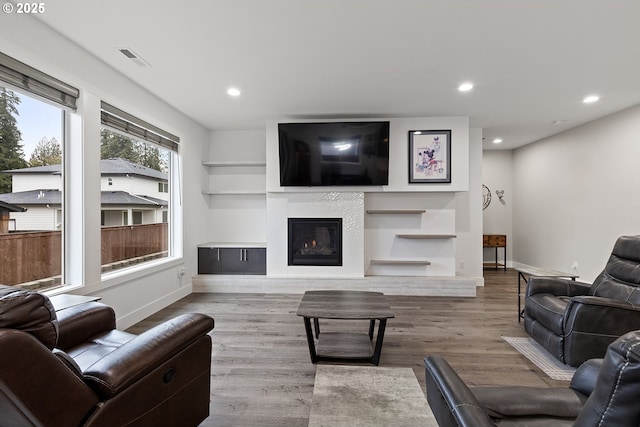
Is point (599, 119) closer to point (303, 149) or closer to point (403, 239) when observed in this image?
point (403, 239)

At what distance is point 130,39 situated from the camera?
2.53 m

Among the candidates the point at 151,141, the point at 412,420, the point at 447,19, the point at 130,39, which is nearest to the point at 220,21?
the point at 130,39

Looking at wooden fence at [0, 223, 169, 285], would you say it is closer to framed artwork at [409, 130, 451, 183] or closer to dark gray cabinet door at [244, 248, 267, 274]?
dark gray cabinet door at [244, 248, 267, 274]

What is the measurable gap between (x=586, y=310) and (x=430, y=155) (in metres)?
2.82

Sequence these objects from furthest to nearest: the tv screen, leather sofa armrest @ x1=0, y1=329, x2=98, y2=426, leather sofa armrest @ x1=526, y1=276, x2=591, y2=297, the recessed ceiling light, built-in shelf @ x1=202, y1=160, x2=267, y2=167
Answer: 1. built-in shelf @ x1=202, y1=160, x2=267, y2=167
2. the tv screen
3. the recessed ceiling light
4. leather sofa armrest @ x1=526, y1=276, x2=591, y2=297
5. leather sofa armrest @ x1=0, y1=329, x2=98, y2=426

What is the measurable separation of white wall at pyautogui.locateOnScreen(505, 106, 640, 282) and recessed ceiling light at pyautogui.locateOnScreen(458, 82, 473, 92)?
8.21 feet

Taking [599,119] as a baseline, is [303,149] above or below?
below

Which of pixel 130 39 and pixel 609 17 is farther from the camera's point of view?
pixel 130 39

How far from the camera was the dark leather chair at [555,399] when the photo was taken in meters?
0.68

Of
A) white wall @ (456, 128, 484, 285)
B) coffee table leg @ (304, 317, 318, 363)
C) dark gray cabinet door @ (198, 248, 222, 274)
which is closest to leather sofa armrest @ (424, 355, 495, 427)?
coffee table leg @ (304, 317, 318, 363)

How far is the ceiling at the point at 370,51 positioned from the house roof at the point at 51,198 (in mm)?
1266

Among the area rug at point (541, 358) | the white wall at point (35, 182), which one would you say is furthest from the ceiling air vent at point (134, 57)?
the area rug at point (541, 358)

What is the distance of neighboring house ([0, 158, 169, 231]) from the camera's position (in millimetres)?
2389

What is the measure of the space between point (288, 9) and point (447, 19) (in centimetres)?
115
